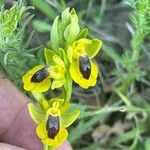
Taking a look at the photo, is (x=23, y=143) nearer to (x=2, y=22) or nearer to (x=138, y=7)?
(x=2, y=22)

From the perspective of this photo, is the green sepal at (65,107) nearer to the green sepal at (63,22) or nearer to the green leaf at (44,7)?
the green sepal at (63,22)

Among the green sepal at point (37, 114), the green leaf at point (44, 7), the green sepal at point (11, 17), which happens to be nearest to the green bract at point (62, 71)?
the green sepal at point (37, 114)

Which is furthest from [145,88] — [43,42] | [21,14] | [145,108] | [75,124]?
[21,14]

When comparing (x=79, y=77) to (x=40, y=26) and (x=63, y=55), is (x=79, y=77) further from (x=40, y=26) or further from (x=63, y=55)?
(x=40, y=26)

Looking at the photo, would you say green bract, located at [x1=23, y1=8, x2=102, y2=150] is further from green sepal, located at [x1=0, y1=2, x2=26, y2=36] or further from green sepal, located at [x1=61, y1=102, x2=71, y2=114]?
green sepal, located at [x1=0, y1=2, x2=26, y2=36]

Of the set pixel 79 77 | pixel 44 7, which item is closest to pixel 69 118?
pixel 79 77
